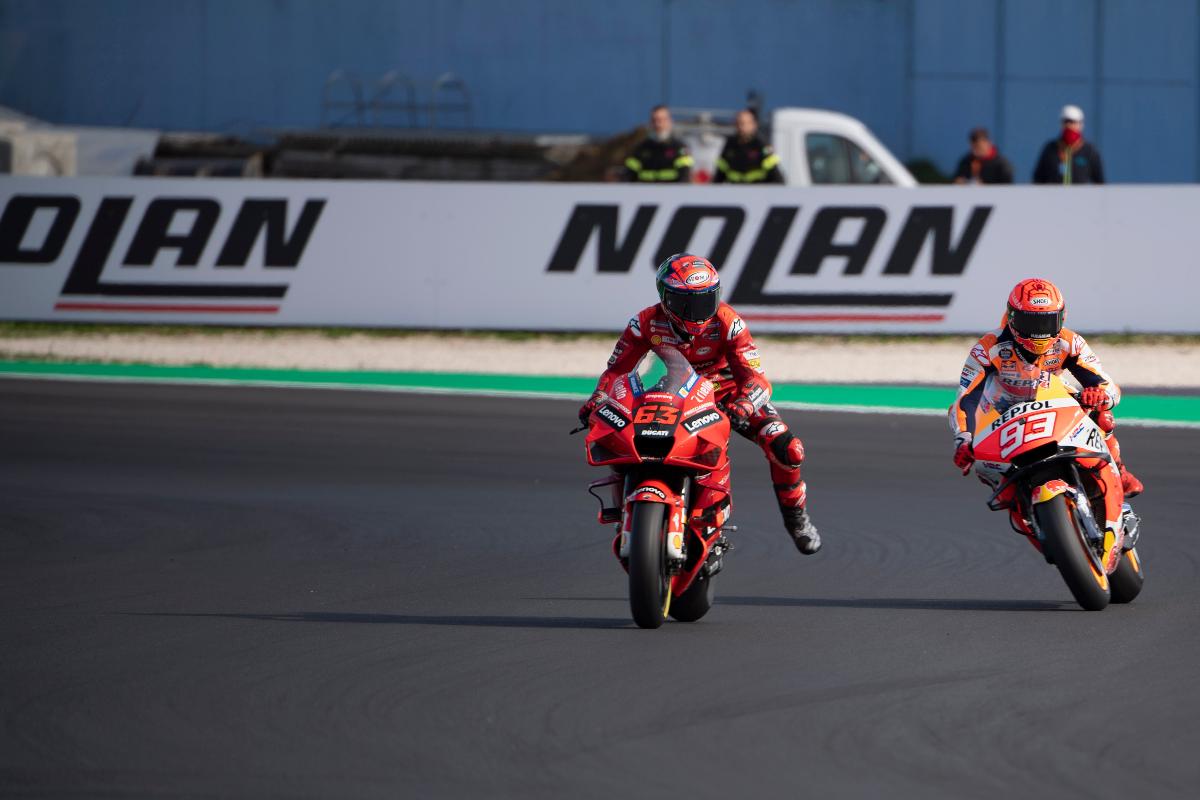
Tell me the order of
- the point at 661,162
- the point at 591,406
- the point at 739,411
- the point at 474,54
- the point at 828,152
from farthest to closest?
the point at 474,54, the point at 828,152, the point at 661,162, the point at 739,411, the point at 591,406

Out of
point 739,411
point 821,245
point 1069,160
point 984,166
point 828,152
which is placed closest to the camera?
point 739,411

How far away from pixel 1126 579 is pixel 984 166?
1333 centimetres

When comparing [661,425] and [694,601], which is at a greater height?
[661,425]

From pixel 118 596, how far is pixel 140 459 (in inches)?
191

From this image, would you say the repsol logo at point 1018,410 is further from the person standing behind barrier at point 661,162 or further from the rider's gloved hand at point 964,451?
the person standing behind barrier at point 661,162

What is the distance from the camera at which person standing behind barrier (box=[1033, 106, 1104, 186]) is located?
2111 centimetres

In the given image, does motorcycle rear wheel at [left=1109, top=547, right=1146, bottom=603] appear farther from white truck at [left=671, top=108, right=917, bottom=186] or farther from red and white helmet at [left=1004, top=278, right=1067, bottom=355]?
white truck at [left=671, top=108, right=917, bottom=186]

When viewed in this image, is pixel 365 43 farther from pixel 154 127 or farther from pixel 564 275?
pixel 564 275

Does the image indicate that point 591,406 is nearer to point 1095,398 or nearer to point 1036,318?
point 1036,318

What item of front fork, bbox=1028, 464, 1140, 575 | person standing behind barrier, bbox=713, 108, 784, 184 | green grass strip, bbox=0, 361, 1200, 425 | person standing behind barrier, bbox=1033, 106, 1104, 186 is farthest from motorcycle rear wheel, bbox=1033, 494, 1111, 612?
person standing behind barrier, bbox=1033, 106, 1104, 186

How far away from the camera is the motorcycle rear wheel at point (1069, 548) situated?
26.6ft

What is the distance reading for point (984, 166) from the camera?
21.4 meters

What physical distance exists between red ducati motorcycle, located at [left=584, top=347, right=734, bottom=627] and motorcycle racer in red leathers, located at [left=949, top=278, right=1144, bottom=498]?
1.19 m

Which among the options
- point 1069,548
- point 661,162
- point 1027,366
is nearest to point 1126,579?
point 1069,548
